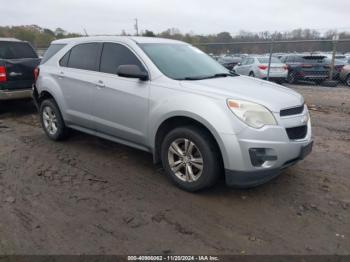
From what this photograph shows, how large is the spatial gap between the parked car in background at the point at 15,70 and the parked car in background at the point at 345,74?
519 inches

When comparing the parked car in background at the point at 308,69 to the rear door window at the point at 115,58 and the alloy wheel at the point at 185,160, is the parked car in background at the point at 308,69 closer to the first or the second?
the rear door window at the point at 115,58

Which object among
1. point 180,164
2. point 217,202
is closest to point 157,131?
point 180,164

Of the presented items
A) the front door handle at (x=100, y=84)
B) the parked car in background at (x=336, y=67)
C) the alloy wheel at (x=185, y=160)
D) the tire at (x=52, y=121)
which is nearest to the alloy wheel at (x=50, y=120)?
the tire at (x=52, y=121)

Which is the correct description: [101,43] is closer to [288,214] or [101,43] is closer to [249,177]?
[249,177]

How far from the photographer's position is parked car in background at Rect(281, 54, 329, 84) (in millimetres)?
15163

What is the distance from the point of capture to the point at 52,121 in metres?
5.84

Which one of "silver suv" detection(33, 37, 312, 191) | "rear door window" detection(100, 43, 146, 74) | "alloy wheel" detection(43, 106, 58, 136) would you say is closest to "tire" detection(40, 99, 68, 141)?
"alloy wheel" detection(43, 106, 58, 136)

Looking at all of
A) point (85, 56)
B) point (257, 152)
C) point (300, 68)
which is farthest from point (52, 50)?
point (300, 68)

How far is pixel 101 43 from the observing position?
16.1 ft

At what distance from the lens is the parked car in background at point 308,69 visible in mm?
15163

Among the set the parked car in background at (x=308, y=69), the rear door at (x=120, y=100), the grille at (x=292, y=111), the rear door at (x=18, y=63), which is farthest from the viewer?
the parked car in background at (x=308, y=69)

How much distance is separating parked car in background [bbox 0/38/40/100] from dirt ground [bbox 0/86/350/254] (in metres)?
2.94

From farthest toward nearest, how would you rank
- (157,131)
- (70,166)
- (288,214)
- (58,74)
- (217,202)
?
(58,74)
(70,166)
(157,131)
(217,202)
(288,214)

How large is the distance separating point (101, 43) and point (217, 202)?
9.58ft
